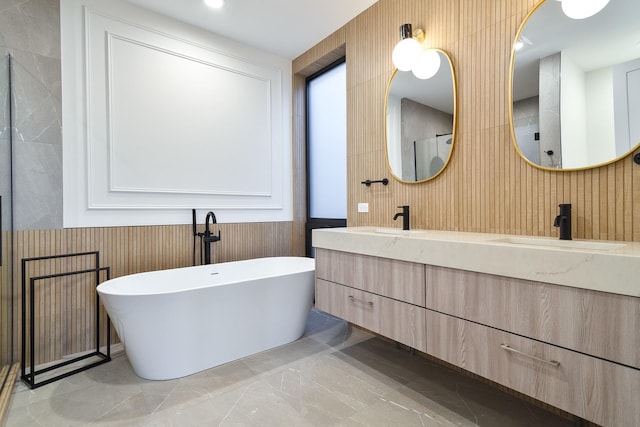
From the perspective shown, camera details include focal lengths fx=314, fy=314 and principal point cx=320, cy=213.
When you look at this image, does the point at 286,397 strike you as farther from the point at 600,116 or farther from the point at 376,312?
the point at 600,116

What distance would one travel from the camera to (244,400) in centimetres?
168

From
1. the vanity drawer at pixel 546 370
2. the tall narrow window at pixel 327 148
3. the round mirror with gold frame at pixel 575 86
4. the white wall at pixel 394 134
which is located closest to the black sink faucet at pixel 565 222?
the round mirror with gold frame at pixel 575 86

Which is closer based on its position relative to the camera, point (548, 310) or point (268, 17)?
point (548, 310)

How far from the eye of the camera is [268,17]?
2.60m

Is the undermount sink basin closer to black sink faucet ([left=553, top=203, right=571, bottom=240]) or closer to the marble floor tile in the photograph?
black sink faucet ([left=553, top=203, right=571, bottom=240])

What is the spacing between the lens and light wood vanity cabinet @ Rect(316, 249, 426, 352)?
158 centimetres

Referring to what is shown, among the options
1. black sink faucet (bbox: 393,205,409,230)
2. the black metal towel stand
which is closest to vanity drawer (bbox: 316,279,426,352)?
black sink faucet (bbox: 393,205,409,230)

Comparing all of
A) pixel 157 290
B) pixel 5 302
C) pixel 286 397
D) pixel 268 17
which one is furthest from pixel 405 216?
pixel 5 302

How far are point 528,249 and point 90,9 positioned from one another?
3067mm

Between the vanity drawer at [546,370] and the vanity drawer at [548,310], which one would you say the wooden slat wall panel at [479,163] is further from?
the vanity drawer at [546,370]

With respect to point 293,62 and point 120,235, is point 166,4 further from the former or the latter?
point 120,235

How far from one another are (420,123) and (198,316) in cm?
190

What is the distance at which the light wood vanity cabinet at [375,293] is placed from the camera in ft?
5.17

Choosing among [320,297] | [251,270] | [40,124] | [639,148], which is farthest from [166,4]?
[639,148]
